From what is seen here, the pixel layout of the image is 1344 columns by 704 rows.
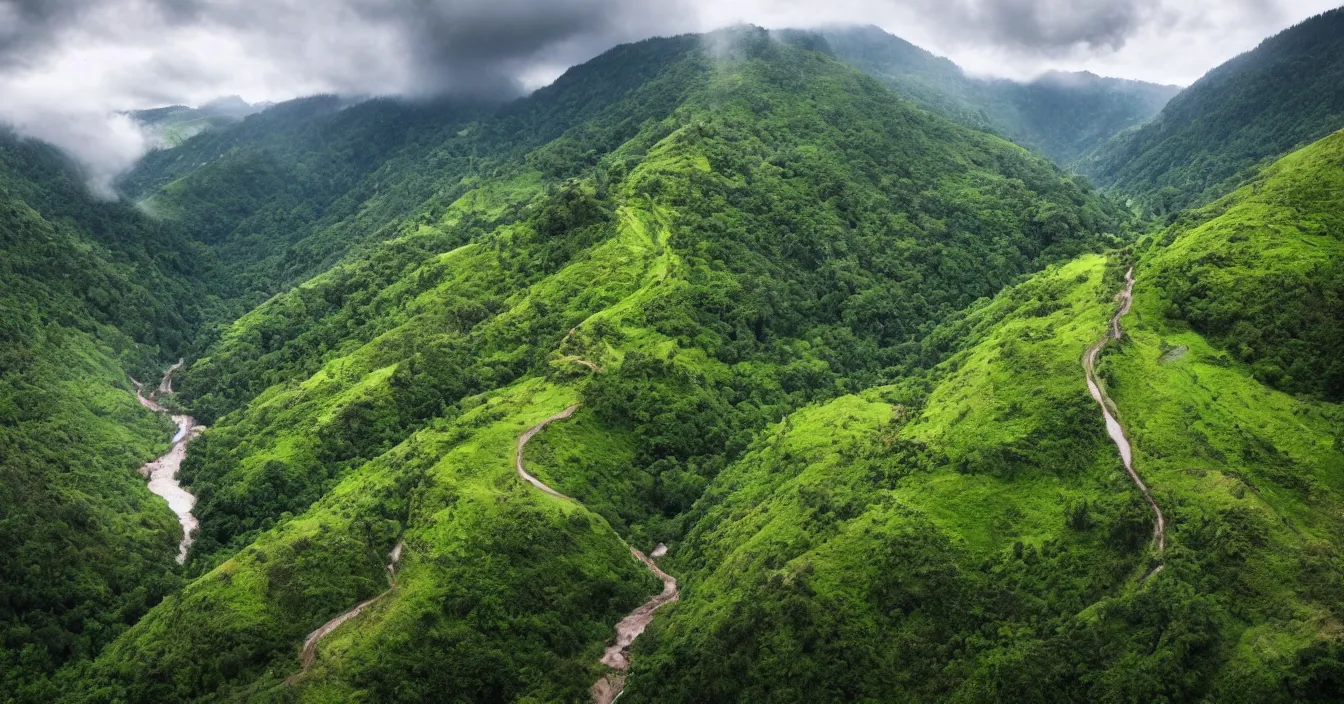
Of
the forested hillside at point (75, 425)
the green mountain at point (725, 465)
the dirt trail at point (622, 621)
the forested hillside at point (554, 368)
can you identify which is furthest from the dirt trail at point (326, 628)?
the forested hillside at point (75, 425)

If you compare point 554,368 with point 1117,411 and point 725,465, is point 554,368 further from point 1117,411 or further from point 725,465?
point 1117,411

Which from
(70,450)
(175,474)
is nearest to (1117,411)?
(175,474)

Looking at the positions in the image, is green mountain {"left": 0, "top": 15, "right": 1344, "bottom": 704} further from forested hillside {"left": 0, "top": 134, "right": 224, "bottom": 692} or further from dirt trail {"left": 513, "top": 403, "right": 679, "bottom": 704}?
forested hillside {"left": 0, "top": 134, "right": 224, "bottom": 692}

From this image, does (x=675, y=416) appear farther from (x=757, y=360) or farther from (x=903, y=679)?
(x=903, y=679)

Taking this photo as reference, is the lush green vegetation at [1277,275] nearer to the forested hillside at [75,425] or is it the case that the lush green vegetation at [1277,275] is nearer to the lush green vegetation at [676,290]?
the lush green vegetation at [676,290]

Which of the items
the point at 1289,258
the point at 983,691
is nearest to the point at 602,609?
the point at 983,691

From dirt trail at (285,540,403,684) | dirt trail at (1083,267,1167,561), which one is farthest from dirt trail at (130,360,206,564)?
dirt trail at (1083,267,1167,561)
